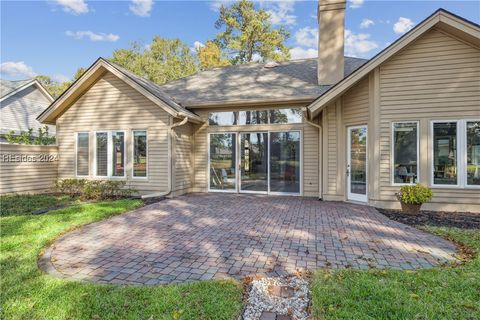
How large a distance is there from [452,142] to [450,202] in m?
1.61

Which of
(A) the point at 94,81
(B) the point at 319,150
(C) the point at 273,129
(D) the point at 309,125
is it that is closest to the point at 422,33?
(D) the point at 309,125

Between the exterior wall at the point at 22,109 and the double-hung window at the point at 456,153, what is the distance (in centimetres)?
2159

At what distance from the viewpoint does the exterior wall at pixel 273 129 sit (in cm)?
1000

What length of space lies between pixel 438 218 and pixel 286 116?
562cm

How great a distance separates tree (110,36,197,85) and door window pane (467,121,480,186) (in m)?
28.3

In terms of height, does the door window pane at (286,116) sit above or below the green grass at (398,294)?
above

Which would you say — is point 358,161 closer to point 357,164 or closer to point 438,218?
point 357,164

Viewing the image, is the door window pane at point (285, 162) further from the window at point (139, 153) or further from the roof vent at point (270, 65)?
the roof vent at point (270, 65)

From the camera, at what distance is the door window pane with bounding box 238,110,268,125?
416 inches

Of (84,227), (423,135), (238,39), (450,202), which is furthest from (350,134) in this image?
(238,39)

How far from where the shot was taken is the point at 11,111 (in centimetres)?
1861

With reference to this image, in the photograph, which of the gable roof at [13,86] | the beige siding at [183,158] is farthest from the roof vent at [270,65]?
the gable roof at [13,86]

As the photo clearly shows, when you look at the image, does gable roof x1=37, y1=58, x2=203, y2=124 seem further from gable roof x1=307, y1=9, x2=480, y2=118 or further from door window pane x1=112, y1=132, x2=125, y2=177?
gable roof x1=307, y1=9, x2=480, y2=118

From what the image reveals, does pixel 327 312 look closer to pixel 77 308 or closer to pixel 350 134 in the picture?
pixel 77 308
